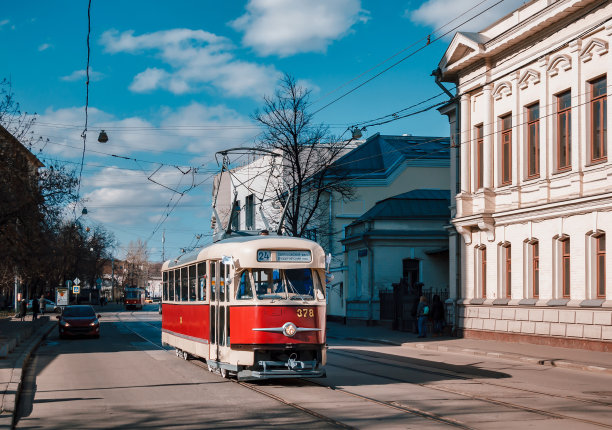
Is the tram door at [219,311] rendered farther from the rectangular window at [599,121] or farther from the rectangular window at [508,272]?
the rectangular window at [508,272]

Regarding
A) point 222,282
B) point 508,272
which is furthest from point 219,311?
point 508,272

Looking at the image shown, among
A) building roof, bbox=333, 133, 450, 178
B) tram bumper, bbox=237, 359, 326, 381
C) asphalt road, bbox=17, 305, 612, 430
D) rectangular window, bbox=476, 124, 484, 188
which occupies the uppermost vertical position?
building roof, bbox=333, 133, 450, 178

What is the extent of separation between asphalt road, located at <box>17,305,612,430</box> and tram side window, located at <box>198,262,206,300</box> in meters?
1.74

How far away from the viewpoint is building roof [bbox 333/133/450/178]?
54.0 m

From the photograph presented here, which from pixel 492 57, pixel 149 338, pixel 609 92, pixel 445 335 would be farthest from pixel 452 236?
pixel 149 338

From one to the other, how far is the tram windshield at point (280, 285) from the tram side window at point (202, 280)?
2.46m

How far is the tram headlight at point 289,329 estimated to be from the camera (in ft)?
49.9

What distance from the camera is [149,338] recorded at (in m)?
34.6

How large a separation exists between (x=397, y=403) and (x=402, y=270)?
3033 centimetres

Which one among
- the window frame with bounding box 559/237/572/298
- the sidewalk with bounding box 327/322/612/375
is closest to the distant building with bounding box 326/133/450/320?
the sidewalk with bounding box 327/322/612/375


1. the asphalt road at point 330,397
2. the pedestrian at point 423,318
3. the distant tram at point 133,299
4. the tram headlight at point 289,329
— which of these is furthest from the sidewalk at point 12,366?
the distant tram at point 133,299

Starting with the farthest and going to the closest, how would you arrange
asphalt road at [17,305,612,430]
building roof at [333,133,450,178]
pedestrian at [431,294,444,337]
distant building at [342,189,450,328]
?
1. building roof at [333,133,450,178]
2. distant building at [342,189,450,328]
3. pedestrian at [431,294,444,337]
4. asphalt road at [17,305,612,430]

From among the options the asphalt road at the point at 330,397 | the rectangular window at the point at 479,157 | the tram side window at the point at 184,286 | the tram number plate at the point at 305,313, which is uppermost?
the rectangular window at the point at 479,157

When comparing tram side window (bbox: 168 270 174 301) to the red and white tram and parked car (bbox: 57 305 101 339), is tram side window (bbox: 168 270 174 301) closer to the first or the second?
the red and white tram
